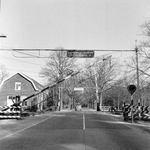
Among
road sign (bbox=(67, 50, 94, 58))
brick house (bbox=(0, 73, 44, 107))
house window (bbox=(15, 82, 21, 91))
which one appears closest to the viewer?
road sign (bbox=(67, 50, 94, 58))

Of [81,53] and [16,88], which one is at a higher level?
[81,53]

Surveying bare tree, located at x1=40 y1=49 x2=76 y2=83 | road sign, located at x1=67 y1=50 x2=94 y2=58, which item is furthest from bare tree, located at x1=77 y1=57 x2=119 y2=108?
road sign, located at x1=67 y1=50 x2=94 y2=58

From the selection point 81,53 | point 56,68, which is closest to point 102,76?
point 56,68

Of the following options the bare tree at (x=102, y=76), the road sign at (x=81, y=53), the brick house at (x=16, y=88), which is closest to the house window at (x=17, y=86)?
the brick house at (x=16, y=88)

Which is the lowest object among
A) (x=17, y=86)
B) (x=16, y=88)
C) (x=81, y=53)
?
(x=16, y=88)

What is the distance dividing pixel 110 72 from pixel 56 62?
1086 centimetres

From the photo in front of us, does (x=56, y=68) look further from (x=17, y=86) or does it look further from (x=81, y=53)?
(x=81, y=53)

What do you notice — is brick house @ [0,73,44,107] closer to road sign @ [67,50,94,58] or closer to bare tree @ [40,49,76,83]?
bare tree @ [40,49,76,83]

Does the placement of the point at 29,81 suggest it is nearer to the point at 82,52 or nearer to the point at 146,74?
the point at 146,74

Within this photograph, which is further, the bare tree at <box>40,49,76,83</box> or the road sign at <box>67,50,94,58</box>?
the bare tree at <box>40,49,76,83</box>

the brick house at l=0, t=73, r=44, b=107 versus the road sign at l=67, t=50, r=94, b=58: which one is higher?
the road sign at l=67, t=50, r=94, b=58

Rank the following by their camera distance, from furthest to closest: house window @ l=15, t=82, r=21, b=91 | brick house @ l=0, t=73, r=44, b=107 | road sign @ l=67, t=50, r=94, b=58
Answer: house window @ l=15, t=82, r=21, b=91 < brick house @ l=0, t=73, r=44, b=107 < road sign @ l=67, t=50, r=94, b=58

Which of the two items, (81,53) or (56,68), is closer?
(81,53)

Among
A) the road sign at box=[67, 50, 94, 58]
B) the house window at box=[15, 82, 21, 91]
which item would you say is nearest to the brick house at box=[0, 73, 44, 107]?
the house window at box=[15, 82, 21, 91]
